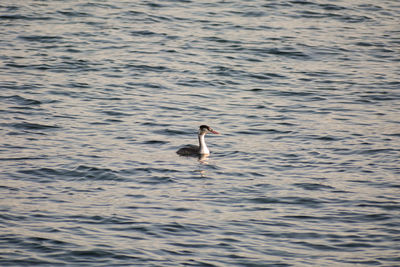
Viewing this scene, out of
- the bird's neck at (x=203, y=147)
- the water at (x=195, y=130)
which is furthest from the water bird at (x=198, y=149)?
the water at (x=195, y=130)

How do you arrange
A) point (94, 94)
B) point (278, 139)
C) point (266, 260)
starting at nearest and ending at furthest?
point (266, 260) → point (278, 139) → point (94, 94)

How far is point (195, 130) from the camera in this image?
65.1 ft

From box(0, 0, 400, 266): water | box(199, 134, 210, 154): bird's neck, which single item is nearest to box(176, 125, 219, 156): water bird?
box(199, 134, 210, 154): bird's neck

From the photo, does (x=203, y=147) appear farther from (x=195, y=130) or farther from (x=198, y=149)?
(x=195, y=130)

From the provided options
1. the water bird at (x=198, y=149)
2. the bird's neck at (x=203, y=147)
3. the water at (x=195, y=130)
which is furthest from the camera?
the bird's neck at (x=203, y=147)

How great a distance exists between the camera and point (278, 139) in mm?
18938

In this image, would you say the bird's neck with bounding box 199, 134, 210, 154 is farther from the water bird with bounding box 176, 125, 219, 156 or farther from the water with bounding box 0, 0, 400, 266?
the water with bounding box 0, 0, 400, 266

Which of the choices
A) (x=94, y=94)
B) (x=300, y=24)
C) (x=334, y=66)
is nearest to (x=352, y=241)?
(x=94, y=94)

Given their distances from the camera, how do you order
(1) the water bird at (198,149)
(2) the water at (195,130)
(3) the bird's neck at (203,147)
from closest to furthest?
(2) the water at (195,130) → (1) the water bird at (198,149) → (3) the bird's neck at (203,147)

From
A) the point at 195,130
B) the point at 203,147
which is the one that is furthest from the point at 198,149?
the point at 195,130

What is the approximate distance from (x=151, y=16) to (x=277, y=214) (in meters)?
20.2

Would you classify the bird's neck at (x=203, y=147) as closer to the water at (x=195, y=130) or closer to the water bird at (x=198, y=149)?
the water bird at (x=198, y=149)

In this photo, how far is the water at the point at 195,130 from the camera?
1262 centimetres

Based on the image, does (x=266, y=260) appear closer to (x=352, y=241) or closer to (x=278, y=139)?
(x=352, y=241)
